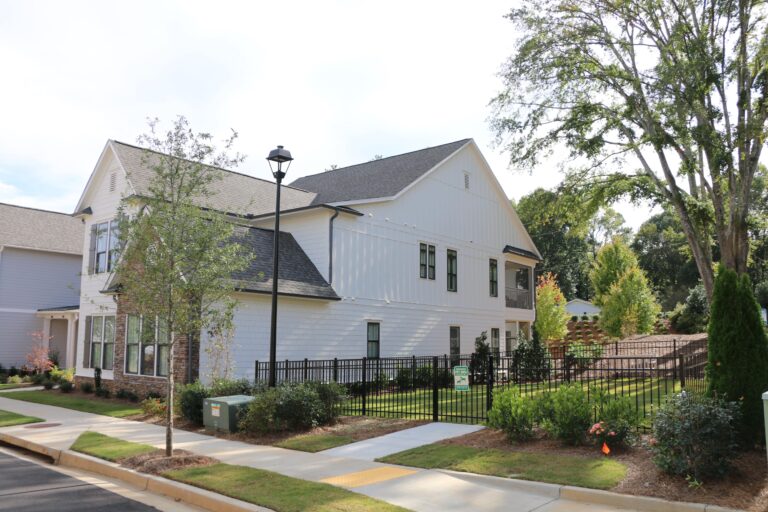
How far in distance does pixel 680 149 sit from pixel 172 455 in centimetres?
1647

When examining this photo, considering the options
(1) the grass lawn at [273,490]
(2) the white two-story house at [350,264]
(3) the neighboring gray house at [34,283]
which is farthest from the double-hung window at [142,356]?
(3) the neighboring gray house at [34,283]

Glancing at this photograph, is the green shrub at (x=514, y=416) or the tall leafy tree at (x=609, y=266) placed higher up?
the tall leafy tree at (x=609, y=266)

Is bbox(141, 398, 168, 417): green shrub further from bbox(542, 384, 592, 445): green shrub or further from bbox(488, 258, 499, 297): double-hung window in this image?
bbox(488, 258, 499, 297): double-hung window

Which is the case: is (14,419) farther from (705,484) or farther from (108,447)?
(705,484)

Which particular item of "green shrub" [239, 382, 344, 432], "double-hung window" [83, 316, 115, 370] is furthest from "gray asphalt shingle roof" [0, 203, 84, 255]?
"green shrub" [239, 382, 344, 432]

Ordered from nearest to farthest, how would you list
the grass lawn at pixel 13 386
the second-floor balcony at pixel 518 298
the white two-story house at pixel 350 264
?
the white two-story house at pixel 350 264, the grass lawn at pixel 13 386, the second-floor balcony at pixel 518 298

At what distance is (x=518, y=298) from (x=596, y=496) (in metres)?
24.9

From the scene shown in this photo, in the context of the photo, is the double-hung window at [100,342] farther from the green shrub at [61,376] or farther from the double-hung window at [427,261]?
the double-hung window at [427,261]

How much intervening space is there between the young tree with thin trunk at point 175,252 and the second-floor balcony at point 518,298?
22.1 metres

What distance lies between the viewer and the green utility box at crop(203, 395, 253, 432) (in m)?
12.1

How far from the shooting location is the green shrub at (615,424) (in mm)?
8703

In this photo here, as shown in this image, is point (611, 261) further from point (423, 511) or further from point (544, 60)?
point (423, 511)

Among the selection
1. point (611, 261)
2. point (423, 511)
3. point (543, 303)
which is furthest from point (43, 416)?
point (611, 261)

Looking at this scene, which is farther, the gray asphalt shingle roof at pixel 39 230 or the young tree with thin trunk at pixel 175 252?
the gray asphalt shingle roof at pixel 39 230
